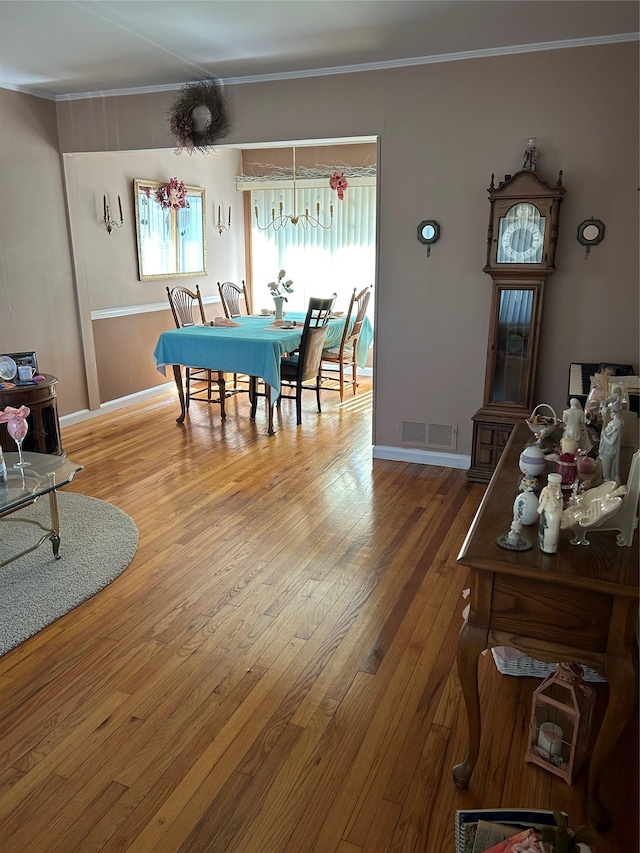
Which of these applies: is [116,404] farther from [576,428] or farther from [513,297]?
[576,428]

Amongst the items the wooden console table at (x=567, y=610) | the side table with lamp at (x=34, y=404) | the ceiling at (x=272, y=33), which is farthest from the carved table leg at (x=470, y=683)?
the side table with lamp at (x=34, y=404)

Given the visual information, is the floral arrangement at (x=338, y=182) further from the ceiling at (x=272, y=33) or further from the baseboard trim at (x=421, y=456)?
the baseboard trim at (x=421, y=456)

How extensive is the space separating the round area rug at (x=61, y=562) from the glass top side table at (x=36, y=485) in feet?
0.26

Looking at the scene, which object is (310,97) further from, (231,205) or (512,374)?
(231,205)

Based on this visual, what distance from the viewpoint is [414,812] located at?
5.41 ft

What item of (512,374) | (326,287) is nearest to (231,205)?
(326,287)

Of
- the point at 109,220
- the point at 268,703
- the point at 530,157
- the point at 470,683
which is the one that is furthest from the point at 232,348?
the point at 470,683

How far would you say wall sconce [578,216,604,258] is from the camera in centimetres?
358

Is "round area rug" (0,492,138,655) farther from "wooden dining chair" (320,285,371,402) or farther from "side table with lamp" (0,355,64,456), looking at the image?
"wooden dining chair" (320,285,371,402)

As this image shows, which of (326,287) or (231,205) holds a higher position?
(231,205)

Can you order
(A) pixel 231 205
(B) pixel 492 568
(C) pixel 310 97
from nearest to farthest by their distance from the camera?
(B) pixel 492 568
(C) pixel 310 97
(A) pixel 231 205

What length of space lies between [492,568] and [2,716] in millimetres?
1672

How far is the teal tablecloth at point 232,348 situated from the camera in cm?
495

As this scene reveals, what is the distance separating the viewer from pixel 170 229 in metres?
6.25
